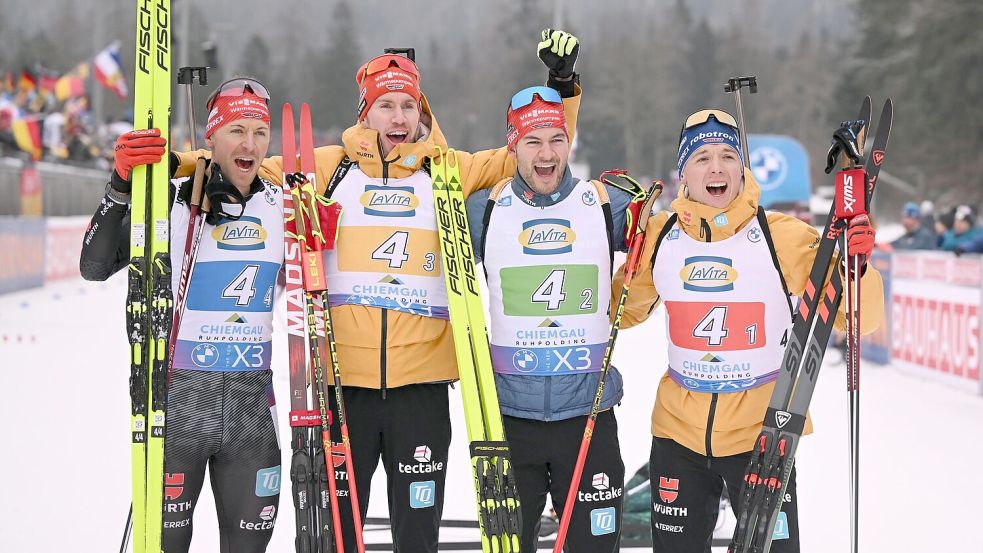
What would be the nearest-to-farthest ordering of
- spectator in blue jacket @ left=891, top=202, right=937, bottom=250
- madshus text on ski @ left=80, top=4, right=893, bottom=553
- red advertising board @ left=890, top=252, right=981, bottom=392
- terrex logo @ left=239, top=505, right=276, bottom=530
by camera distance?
madshus text on ski @ left=80, top=4, right=893, bottom=553, terrex logo @ left=239, top=505, right=276, bottom=530, red advertising board @ left=890, top=252, right=981, bottom=392, spectator in blue jacket @ left=891, top=202, right=937, bottom=250

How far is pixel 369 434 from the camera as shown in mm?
3525

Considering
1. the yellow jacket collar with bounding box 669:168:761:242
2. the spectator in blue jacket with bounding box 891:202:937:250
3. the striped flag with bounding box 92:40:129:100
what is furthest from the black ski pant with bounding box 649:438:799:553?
the striped flag with bounding box 92:40:129:100

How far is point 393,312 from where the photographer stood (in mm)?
3525

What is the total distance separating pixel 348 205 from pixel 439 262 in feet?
1.24

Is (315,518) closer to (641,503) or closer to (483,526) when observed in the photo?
(483,526)

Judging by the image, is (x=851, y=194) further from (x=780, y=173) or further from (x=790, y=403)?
(x=780, y=173)

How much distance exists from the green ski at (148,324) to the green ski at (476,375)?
0.92 m

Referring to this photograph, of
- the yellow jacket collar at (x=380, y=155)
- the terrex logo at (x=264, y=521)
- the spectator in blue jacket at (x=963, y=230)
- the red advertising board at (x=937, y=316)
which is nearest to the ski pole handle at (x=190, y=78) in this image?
the yellow jacket collar at (x=380, y=155)

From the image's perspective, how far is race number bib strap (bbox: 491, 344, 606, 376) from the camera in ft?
11.4

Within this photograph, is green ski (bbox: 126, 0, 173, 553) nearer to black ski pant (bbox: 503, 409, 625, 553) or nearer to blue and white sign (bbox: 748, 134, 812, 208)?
black ski pant (bbox: 503, 409, 625, 553)

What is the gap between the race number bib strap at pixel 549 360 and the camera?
3479 millimetres

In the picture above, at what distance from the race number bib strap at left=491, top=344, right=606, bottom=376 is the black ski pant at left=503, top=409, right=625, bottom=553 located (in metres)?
0.17

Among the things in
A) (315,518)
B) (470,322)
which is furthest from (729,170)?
(315,518)

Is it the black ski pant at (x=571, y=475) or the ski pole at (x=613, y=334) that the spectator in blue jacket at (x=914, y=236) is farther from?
Answer: the black ski pant at (x=571, y=475)
